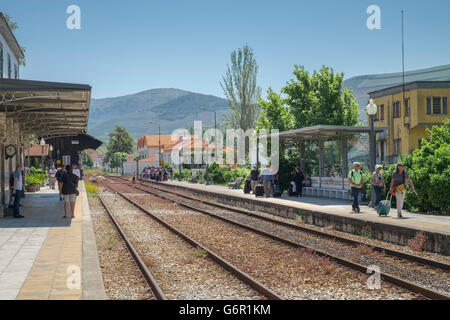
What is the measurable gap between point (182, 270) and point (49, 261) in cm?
239

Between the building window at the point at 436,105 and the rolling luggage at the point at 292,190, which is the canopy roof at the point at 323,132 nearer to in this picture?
the rolling luggage at the point at 292,190

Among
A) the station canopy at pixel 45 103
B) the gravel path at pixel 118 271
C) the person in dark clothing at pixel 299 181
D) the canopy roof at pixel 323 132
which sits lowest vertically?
the gravel path at pixel 118 271

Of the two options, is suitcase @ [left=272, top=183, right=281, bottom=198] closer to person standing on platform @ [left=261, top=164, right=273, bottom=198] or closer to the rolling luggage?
person standing on platform @ [left=261, top=164, right=273, bottom=198]

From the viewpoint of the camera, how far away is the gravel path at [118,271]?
323 inches

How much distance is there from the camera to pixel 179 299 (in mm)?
7711

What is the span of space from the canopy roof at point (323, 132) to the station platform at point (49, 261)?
10.8 m

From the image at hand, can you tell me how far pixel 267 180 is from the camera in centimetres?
2697

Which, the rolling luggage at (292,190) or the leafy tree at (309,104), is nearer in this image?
the rolling luggage at (292,190)

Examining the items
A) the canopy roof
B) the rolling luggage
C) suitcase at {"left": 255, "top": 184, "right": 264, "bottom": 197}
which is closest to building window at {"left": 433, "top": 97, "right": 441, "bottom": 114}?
the canopy roof

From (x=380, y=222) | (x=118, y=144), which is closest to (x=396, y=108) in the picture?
(x=380, y=222)

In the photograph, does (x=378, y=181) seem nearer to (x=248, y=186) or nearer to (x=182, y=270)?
(x=182, y=270)

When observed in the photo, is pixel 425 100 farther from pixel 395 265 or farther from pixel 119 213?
pixel 395 265

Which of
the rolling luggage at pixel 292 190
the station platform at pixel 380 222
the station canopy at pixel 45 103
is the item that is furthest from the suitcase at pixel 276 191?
the station canopy at pixel 45 103

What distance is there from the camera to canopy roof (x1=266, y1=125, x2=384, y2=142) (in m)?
22.6
